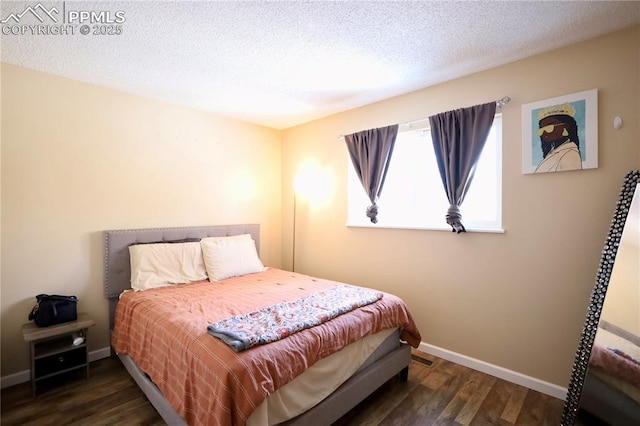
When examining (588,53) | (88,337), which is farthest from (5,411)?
(588,53)

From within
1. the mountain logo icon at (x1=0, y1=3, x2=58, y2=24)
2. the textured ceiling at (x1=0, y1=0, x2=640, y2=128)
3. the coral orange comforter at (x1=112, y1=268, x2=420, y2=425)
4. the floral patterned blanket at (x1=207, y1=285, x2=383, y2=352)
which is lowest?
the coral orange comforter at (x1=112, y1=268, x2=420, y2=425)

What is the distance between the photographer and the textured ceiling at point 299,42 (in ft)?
5.70

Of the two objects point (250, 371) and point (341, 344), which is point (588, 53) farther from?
point (250, 371)

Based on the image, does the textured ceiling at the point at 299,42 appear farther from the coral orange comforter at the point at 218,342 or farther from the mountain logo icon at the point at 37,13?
the coral orange comforter at the point at 218,342

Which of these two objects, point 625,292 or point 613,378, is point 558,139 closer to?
point 625,292

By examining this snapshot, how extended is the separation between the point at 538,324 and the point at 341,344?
5.20ft

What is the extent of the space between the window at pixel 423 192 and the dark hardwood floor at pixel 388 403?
1238 millimetres

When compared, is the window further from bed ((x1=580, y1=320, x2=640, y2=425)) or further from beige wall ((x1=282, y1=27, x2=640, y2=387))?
bed ((x1=580, y1=320, x2=640, y2=425))

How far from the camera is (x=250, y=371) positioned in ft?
4.53

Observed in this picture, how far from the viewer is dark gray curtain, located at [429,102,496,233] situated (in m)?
2.45

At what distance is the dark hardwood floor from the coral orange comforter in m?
0.29

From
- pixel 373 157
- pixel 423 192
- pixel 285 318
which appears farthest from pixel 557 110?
pixel 285 318

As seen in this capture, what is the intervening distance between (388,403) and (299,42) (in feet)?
8.53
